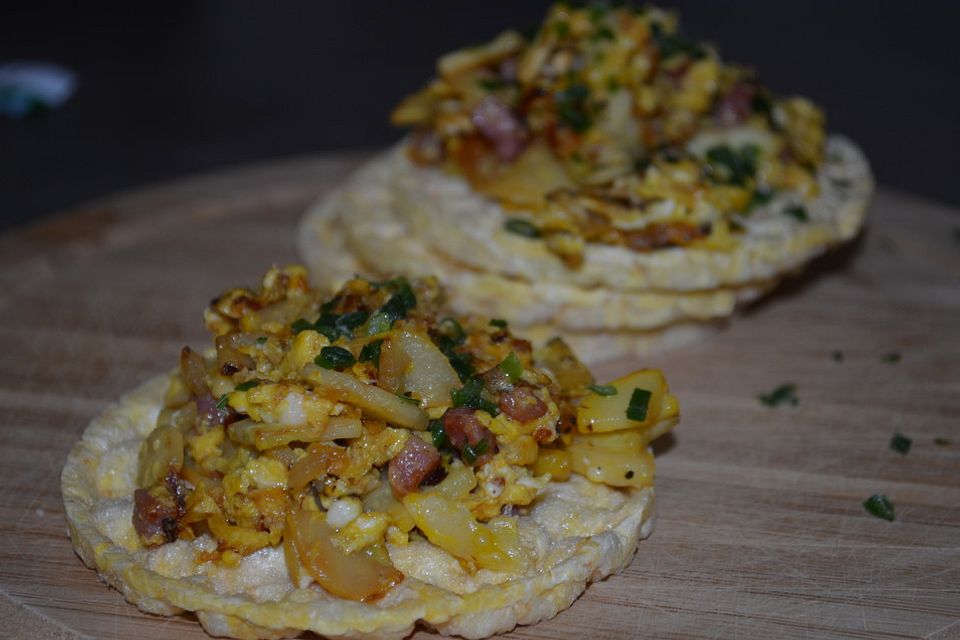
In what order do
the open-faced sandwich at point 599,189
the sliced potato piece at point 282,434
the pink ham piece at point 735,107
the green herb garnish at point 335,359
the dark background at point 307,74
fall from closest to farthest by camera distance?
the sliced potato piece at point 282,434 < the green herb garnish at point 335,359 < the open-faced sandwich at point 599,189 < the pink ham piece at point 735,107 < the dark background at point 307,74

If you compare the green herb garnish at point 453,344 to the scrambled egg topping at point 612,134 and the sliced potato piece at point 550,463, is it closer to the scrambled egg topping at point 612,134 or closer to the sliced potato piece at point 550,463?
the sliced potato piece at point 550,463

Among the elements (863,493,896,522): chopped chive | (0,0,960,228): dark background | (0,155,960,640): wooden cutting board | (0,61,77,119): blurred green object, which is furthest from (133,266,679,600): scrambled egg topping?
(0,61,77,119): blurred green object

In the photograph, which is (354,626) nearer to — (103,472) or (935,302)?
(103,472)

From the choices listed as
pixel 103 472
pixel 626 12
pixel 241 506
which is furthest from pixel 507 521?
pixel 626 12

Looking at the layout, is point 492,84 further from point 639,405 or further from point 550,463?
point 550,463

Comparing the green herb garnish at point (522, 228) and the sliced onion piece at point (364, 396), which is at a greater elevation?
the sliced onion piece at point (364, 396)

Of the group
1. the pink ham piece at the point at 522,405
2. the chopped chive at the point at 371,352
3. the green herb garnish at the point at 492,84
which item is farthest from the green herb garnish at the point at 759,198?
the chopped chive at the point at 371,352
